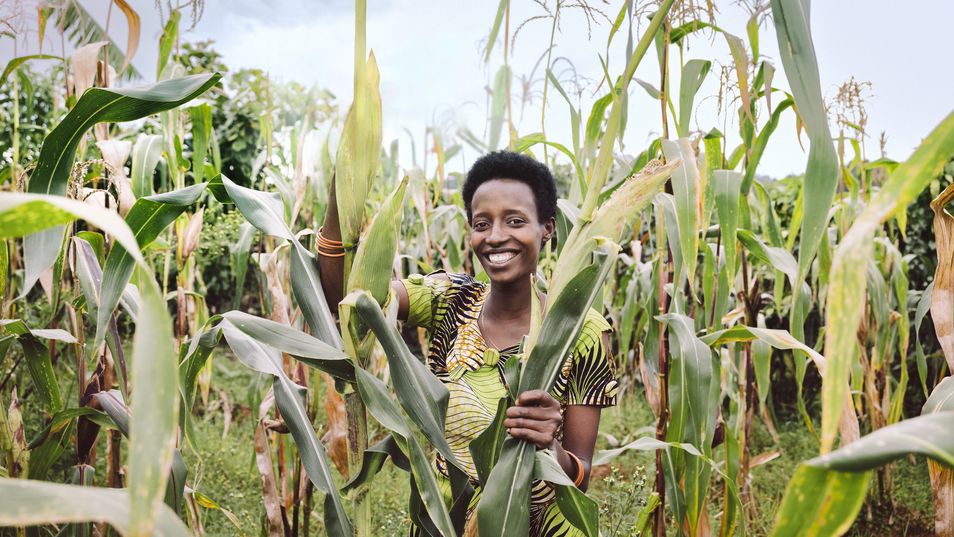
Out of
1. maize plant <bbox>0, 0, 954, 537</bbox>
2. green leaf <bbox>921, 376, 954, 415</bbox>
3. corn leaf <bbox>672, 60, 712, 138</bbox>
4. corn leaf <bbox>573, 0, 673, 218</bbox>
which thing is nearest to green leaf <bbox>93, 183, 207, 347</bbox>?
maize plant <bbox>0, 0, 954, 537</bbox>

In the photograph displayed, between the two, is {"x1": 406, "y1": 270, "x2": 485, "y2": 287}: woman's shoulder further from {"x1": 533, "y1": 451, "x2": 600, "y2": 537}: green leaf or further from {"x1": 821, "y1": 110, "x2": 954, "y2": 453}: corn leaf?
{"x1": 821, "y1": 110, "x2": 954, "y2": 453}: corn leaf

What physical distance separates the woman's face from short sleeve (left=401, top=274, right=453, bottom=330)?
0.60ft

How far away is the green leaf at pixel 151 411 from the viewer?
0.39m

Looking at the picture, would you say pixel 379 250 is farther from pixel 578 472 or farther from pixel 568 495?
pixel 578 472

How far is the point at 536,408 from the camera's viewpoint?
2.81ft

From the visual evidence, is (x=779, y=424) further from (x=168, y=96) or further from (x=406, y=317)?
(x=168, y=96)

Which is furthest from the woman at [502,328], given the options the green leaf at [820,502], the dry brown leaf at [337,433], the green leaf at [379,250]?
the green leaf at [820,502]

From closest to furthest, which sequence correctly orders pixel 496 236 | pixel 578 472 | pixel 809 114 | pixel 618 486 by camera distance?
pixel 809 114, pixel 578 472, pixel 496 236, pixel 618 486

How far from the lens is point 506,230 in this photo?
4.34 feet

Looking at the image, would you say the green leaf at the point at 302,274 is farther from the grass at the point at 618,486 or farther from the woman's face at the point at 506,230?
the grass at the point at 618,486

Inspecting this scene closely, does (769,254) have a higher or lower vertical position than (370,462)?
higher

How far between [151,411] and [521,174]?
1113mm

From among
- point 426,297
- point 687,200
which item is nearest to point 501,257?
point 426,297

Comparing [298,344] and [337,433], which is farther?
[337,433]
